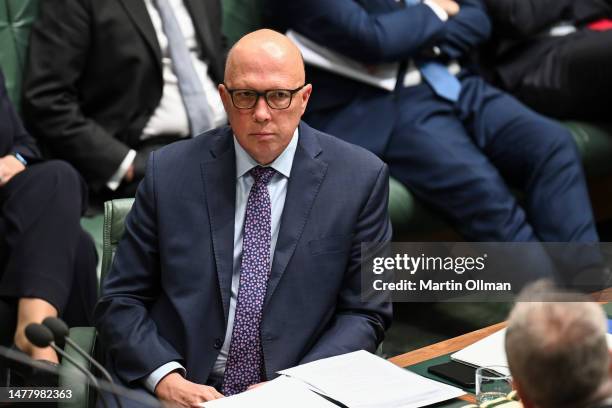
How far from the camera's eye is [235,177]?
2.25 metres

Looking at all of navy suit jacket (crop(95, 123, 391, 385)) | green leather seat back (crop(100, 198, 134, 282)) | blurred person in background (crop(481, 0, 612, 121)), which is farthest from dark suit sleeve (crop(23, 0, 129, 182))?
blurred person in background (crop(481, 0, 612, 121))

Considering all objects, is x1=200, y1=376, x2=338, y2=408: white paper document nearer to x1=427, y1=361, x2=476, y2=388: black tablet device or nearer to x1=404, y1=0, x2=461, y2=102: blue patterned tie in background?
x1=427, y1=361, x2=476, y2=388: black tablet device

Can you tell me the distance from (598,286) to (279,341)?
170 cm

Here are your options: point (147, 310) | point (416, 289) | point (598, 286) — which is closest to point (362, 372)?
point (147, 310)

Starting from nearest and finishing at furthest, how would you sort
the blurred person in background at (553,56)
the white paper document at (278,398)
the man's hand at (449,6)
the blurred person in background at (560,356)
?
the blurred person in background at (560,356), the white paper document at (278,398), the man's hand at (449,6), the blurred person in background at (553,56)

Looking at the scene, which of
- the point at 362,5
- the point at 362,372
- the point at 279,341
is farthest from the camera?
the point at 362,5

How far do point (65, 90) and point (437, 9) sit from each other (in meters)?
1.34

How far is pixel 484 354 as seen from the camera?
2.04 metres

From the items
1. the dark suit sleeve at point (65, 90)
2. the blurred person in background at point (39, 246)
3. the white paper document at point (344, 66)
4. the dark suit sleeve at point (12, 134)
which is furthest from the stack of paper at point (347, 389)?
the white paper document at point (344, 66)

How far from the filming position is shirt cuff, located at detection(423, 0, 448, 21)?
372 centimetres

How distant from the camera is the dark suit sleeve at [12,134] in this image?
303 cm

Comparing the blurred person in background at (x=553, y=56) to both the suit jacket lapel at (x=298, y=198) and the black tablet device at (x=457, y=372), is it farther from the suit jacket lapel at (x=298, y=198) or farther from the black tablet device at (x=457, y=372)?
the black tablet device at (x=457, y=372)

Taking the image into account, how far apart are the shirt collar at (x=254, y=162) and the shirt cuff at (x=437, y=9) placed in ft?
5.35

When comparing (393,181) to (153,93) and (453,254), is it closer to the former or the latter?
(453,254)
